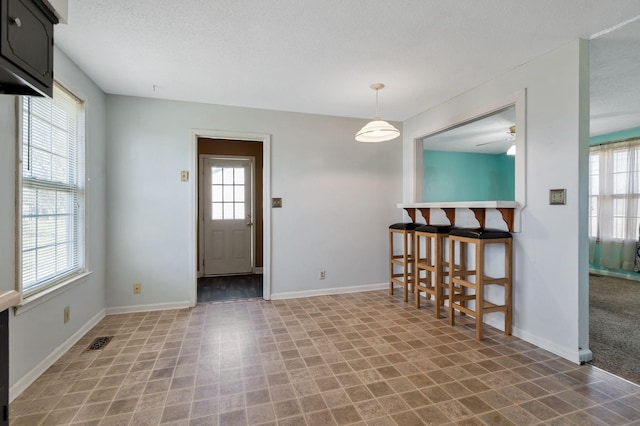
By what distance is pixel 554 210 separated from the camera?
7.86 ft

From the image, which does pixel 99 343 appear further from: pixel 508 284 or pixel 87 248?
pixel 508 284

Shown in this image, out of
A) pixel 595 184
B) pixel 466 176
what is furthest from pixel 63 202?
pixel 595 184

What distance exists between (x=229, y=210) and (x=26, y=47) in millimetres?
4100

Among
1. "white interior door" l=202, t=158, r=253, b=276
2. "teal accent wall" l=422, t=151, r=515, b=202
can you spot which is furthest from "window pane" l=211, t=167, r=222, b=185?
"teal accent wall" l=422, t=151, r=515, b=202

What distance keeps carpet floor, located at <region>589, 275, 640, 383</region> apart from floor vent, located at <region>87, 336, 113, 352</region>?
390cm

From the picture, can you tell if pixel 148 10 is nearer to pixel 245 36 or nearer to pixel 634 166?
pixel 245 36

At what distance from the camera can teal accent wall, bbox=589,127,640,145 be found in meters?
4.75

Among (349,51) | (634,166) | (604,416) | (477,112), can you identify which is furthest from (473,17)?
(634,166)

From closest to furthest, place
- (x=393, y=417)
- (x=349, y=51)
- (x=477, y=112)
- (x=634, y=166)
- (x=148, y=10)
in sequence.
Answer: (x=393, y=417), (x=148, y=10), (x=349, y=51), (x=477, y=112), (x=634, y=166)

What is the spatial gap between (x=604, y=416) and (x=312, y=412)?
64.5 inches

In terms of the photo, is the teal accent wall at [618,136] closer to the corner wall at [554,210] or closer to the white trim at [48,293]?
the corner wall at [554,210]

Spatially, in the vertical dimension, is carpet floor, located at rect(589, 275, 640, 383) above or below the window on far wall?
below

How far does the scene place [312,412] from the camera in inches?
67.7

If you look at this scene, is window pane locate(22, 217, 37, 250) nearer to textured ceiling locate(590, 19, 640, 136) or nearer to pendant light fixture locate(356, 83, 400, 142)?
pendant light fixture locate(356, 83, 400, 142)
